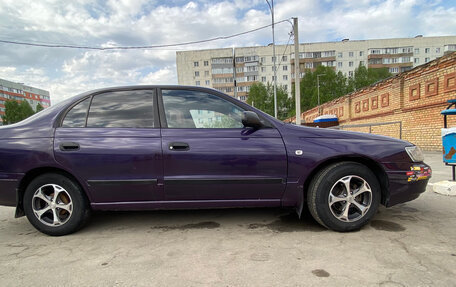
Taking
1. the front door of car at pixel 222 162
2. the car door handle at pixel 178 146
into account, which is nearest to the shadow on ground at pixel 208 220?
the front door of car at pixel 222 162

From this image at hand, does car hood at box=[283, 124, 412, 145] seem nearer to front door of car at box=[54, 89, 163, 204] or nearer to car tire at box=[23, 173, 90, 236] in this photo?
front door of car at box=[54, 89, 163, 204]

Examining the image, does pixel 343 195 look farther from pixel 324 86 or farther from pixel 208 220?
pixel 324 86

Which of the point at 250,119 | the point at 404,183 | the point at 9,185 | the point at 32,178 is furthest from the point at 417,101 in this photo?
the point at 9,185

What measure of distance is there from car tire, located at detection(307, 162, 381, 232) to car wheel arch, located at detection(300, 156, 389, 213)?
5 centimetres

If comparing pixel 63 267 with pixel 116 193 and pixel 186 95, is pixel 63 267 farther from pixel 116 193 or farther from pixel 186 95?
pixel 186 95

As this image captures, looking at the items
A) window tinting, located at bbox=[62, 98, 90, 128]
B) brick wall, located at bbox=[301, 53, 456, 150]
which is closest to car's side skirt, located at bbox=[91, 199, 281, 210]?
window tinting, located at bbox=[62, 98, 90, 128]

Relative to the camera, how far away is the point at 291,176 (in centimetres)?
232

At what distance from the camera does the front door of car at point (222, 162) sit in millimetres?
2277

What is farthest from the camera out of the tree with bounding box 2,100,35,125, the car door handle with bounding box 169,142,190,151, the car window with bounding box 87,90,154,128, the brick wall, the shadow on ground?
the tree with bounding box 2,100,35,125

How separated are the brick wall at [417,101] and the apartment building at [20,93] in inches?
3698

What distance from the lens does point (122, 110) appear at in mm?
2469

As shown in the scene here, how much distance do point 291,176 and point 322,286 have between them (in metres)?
1.02

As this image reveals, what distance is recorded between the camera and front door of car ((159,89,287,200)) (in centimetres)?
228

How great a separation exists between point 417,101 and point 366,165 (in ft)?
29.6
